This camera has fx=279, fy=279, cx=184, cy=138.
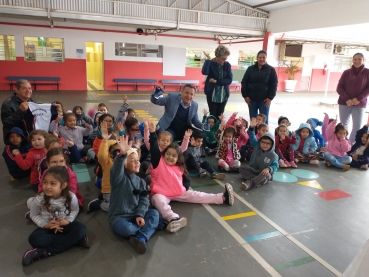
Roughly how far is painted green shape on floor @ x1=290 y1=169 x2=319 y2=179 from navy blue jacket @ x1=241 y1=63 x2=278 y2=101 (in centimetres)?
143

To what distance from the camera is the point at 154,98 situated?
13.3 ft

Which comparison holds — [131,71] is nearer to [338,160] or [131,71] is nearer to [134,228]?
[338,160]

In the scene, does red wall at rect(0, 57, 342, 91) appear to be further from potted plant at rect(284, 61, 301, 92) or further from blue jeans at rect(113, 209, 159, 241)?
blue jeans at rect(113, 209, 159, 241)

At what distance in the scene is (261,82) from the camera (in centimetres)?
504

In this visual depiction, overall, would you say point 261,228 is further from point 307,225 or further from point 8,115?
point 8,115

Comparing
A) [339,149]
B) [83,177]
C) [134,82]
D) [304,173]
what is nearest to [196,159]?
[83,177]

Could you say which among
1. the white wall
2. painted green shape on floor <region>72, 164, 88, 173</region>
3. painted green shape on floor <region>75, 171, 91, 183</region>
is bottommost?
painted green shape on floor <region>75, 171, 91, 183</region>

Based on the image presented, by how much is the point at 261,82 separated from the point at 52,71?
1070 centimetres

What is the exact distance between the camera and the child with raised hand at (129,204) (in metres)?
2.37

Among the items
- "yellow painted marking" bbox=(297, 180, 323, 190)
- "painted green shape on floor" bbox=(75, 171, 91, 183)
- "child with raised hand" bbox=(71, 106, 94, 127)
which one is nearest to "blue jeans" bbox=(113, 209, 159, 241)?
"painted green shape on floor" bbox=(75, 171, 91, 183)

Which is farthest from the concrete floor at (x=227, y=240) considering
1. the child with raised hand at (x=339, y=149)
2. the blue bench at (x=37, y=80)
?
the blue bench at (x=37, y=80)

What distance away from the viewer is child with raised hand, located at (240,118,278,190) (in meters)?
3.60

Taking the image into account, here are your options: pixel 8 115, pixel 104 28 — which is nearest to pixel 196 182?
pixel 8 115

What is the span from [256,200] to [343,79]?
340 cm
